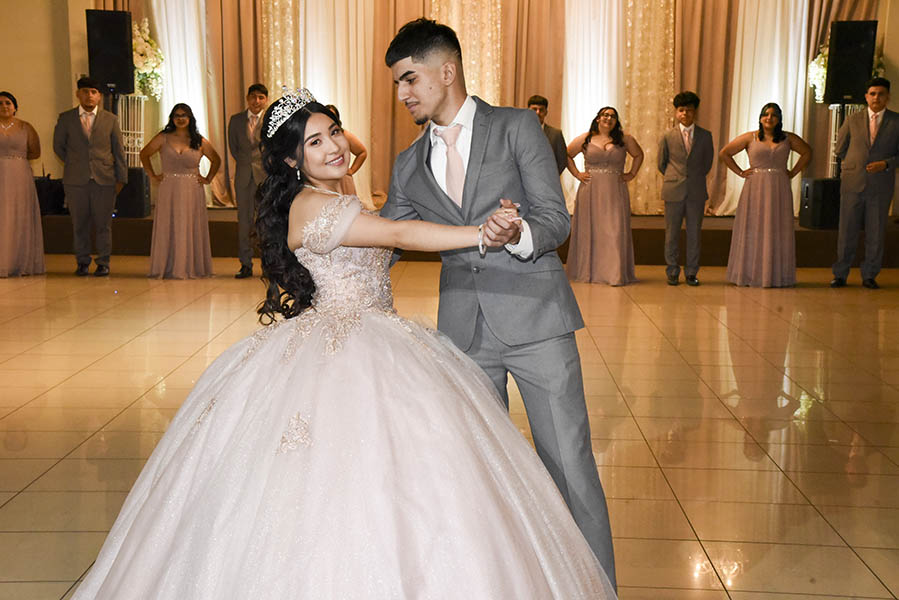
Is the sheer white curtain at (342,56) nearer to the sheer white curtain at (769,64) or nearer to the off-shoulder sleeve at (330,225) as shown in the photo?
the sheer white curtain at (769,64)

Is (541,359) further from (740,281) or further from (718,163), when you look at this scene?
(718,163)

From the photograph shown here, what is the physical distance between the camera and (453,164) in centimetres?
253

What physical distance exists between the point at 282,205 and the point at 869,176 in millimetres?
7538

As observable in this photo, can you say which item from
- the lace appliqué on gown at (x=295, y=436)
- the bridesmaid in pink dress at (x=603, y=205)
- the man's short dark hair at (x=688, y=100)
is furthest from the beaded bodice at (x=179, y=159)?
the lace appliqué on gown at (x=295, y=436)

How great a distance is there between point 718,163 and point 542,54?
247 centimetres

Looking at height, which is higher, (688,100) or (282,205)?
(688,100)

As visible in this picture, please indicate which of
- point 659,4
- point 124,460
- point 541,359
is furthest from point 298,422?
point 659,4

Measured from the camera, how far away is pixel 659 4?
12367 mm

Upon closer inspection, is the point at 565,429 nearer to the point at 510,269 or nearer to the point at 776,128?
the point at 510,269

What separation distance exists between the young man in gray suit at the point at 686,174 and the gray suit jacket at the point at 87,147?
16.3 feet

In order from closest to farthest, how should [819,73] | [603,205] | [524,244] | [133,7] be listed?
[524,244]
[603,205]
[819,73]
[133,7]

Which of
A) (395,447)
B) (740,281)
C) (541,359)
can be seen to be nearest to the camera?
(395,447)

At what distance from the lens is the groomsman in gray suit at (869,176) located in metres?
8.80

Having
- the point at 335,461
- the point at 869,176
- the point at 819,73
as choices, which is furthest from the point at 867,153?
the point at 335,461
